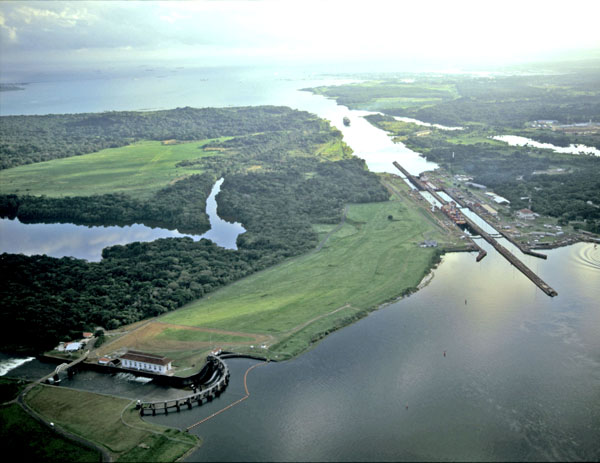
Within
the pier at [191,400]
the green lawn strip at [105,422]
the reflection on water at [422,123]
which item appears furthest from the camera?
the reflection on water at [422,123]

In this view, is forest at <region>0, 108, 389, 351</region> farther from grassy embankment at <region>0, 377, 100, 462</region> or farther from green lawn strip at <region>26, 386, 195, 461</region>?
grassy embankment at <region>0, 377, 100, 462</region>

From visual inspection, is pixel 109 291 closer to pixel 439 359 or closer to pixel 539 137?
pixel 439 359

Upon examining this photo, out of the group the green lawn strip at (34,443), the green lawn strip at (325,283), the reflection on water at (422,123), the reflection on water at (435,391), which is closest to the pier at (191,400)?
the reflection on water at (435,391)

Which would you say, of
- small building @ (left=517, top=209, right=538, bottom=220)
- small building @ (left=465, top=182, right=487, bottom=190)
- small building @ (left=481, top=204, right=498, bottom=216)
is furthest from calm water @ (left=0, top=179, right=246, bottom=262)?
small building @ (left=465, top=182, right=487, bottom=190)

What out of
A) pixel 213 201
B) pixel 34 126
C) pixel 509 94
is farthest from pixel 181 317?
pixel 509 94

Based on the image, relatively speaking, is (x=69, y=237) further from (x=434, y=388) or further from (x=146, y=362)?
(x=434, y=388)

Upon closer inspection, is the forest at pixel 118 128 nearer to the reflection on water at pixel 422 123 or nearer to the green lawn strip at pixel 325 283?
the reflection on water at pixel 422 123

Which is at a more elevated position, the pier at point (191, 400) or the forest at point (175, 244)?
the forest at point (175, 244)
